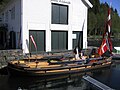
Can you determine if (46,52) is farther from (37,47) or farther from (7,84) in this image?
(7,84)

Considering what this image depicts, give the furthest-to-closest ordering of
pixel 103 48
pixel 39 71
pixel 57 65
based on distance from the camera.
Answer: pixel 103 48, pixel 57 65, pixel 39 71

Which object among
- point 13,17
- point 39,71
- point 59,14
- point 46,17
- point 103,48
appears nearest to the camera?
point 39,71

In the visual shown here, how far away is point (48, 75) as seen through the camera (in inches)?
747

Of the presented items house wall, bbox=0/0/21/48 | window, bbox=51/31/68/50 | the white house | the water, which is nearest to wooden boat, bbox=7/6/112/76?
the water

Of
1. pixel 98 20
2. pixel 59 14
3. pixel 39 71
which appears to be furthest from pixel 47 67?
pixel 98 20

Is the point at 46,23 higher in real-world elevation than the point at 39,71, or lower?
higher

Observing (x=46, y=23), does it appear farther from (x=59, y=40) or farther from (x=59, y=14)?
(x=59, y=40)

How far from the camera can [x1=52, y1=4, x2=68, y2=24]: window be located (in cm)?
2536

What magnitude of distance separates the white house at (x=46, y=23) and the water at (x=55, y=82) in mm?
5503

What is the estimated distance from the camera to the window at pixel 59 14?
25359 mm

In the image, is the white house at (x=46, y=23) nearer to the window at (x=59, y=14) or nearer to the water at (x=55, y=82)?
the window at (x=59, y=14)

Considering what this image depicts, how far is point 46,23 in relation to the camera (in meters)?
24.5

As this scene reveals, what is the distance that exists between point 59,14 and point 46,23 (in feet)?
7.27

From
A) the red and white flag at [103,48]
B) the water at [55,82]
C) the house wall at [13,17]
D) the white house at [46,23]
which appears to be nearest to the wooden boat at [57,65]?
the red and white flag at [103,48]
